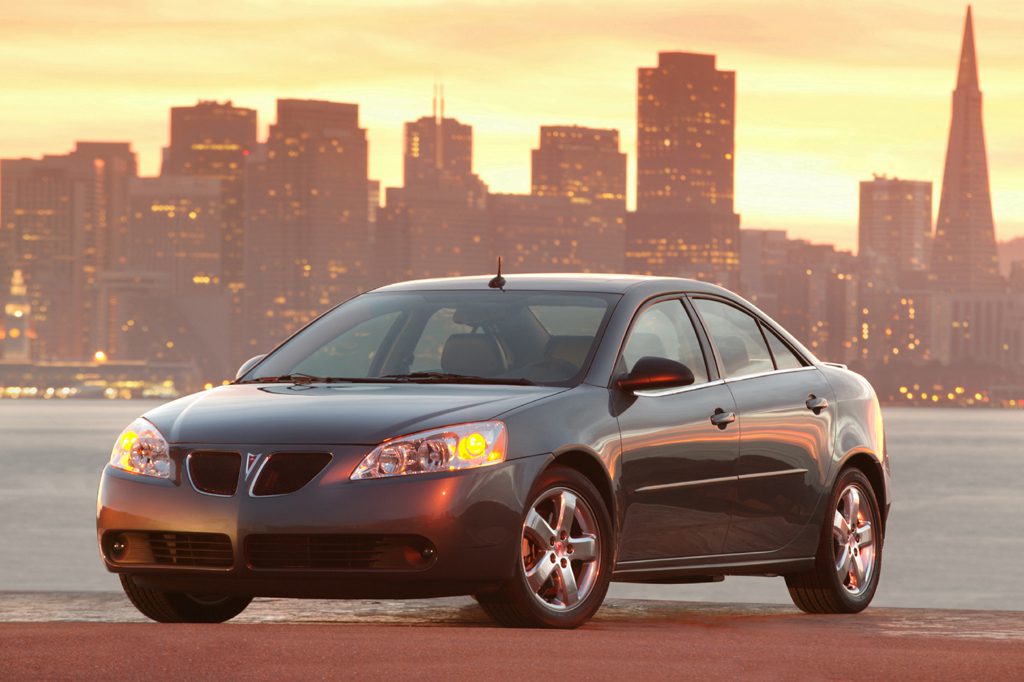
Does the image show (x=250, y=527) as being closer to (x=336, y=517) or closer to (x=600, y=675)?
(x=336, y=517)

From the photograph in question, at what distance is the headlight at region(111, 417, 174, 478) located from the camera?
8.34 metres

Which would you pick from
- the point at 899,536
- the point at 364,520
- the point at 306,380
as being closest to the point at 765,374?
the point at 306,380

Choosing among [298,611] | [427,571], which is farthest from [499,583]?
[298,611]

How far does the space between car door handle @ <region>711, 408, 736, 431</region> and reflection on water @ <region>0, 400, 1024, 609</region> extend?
43549 mm

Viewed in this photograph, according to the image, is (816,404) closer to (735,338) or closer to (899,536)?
(735,338)

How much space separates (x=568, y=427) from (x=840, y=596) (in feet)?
8.73

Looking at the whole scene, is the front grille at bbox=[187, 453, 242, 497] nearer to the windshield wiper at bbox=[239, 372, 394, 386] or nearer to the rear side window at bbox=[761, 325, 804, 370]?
the windshield wiper at bbox=[239, 372, 394, 386]

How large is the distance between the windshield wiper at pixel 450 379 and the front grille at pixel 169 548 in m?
1.21

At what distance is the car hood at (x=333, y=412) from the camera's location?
26.6ft

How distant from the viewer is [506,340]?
922 centimetres

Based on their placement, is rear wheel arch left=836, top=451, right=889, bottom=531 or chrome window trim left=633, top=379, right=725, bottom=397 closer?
chrome window trim left=633, top=379, right=725, bottom=397

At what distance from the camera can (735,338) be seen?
10.1 m

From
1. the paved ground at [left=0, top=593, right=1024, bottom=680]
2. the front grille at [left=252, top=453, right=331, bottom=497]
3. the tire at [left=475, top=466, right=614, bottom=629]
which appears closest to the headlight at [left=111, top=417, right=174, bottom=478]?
the front grille at [left=252, top=453, right=331, bottom=497]

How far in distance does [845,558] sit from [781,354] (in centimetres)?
107
